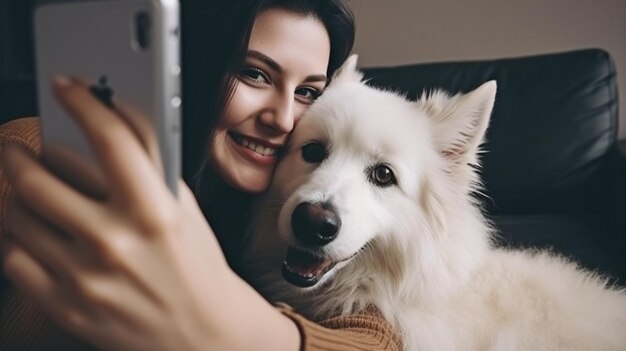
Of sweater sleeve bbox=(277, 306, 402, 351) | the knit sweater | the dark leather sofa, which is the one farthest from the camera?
the dark leather sofa

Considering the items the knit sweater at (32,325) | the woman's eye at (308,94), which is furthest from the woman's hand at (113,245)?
the woman's eye at (308,94)

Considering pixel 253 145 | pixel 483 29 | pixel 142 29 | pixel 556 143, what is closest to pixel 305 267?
pixel 253 145

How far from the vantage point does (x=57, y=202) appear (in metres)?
0.43

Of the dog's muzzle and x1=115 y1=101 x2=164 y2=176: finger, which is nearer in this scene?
x1=115 y1=101 x2=164 y2=176: finger

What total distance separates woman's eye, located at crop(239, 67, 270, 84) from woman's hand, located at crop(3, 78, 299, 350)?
0.79 metres

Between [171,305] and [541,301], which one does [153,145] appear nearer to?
[171,305]

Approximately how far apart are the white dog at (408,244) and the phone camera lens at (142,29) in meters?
0.63

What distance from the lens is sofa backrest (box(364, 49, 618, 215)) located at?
7.84 feet

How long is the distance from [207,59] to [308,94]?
315 millimetres

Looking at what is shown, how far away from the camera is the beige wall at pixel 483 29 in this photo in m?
2.97

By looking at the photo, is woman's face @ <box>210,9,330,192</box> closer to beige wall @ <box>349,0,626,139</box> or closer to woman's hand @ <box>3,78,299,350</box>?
woman's hand @ <box>3,78,299,350</box>

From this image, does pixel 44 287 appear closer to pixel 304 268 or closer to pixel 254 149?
pixel 304 268

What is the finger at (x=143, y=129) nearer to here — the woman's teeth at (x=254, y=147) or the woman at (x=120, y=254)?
the woman at (x=120, y=254)

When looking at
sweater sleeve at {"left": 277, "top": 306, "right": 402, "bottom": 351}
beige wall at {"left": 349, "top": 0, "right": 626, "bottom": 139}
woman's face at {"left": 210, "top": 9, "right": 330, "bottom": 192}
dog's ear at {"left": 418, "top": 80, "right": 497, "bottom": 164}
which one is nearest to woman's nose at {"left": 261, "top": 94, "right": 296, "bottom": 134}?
woman's face at {"left": 210, "top": 9, "right": 330, "bottom": 192}
